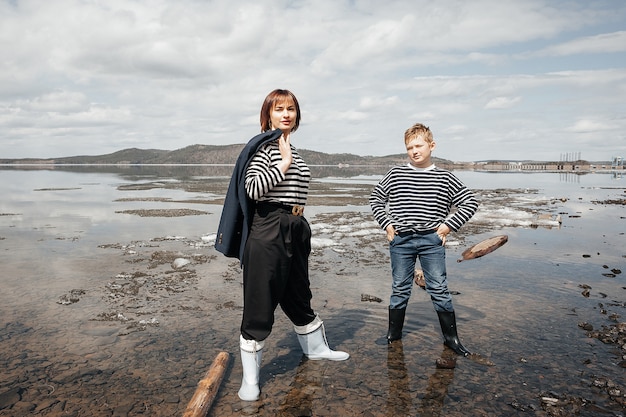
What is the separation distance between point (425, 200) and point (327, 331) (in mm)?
2076

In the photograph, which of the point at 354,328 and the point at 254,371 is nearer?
the point at 254,371

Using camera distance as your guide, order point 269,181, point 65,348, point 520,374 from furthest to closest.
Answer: point 65,348 → point 520,374 → point 269,181

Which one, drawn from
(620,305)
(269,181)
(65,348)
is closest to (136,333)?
(65,348)

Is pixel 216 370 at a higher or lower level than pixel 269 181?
lower

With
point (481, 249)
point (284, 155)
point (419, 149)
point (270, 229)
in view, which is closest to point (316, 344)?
point (270, 229)

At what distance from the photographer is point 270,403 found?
3.78 metres

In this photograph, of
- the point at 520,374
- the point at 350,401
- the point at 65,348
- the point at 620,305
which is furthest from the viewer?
the point at 620,305

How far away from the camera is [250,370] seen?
3.87 meters

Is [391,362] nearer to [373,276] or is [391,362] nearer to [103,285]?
[373,276]

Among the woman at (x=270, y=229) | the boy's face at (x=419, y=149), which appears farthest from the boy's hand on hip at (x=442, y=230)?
the woman at (x=270, y=229)

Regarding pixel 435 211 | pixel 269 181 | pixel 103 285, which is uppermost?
pixel 269 181

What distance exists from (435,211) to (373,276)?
12.4 ft

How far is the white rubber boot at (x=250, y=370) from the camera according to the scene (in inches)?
151

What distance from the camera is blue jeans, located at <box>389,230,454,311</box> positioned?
461cm
